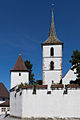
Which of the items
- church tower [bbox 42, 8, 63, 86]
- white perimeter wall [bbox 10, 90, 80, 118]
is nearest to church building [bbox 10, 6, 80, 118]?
white perimeter wall [bbox 10, 90, 80, 118]

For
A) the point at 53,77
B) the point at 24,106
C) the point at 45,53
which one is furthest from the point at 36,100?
the point at 45,53

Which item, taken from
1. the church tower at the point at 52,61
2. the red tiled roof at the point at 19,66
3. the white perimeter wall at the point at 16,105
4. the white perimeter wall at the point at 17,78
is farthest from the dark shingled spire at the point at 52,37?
the white perimeter wall at the point at 16,105

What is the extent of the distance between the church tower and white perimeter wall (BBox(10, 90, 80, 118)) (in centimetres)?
971

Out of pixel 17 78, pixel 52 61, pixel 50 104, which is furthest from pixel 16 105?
pixel 52 61

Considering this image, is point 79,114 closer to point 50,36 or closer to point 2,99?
point 50,36

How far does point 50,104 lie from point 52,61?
39.2 feet

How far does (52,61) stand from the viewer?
34781 millimetres

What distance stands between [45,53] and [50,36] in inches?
166

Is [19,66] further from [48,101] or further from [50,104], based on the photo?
[50,104]

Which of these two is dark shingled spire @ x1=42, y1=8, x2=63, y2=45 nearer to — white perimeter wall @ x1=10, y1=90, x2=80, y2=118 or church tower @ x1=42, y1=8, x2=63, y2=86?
church tower @ x1=42, y1=8, x2=63, y2=86

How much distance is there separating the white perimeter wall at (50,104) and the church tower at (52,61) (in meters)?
9.71

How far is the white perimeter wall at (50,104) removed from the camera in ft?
77.6

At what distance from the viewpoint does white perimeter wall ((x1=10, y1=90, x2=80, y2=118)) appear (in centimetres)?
2364

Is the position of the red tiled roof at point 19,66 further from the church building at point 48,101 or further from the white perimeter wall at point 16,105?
the church building at point 48,101
